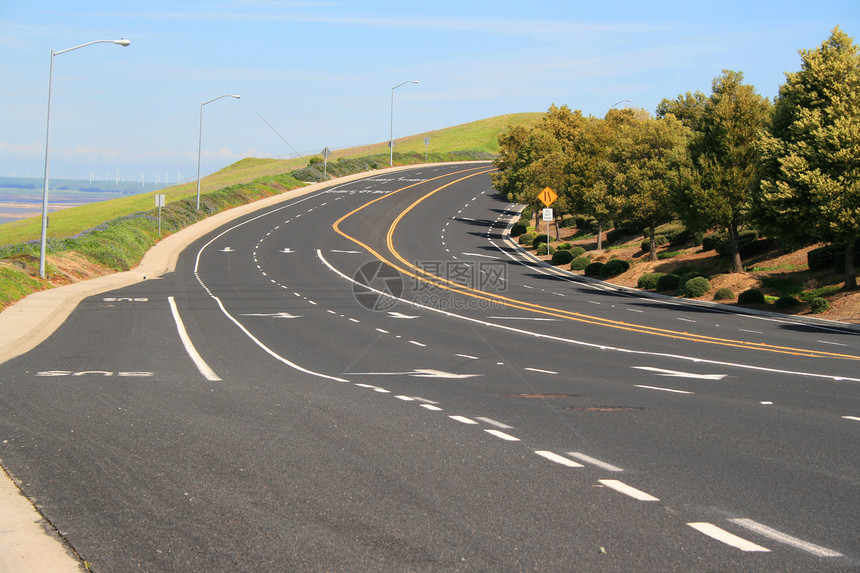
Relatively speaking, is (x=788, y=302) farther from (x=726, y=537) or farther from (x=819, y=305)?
(x=726, y=537)

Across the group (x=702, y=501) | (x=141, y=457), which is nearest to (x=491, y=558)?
(x=702, y=501)

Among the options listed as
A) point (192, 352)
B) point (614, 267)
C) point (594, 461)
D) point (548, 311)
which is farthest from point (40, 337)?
point (614, 267)

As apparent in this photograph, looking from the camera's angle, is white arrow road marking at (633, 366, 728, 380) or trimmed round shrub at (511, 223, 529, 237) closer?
white arrow road marking at (633, 366, 728, 380)

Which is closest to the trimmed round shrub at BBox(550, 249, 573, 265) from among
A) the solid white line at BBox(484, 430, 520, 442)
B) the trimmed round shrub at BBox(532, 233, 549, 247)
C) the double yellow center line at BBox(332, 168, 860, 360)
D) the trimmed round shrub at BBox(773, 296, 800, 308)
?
the trimmed round shrub at BBox(532, 233, 549, 247)

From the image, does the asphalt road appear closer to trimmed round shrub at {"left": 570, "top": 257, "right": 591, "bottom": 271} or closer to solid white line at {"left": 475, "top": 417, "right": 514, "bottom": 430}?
solid white line at {"left": 475, "top": 417, "right": 514, "bottom": 430}

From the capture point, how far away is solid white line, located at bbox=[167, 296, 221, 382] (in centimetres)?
1362

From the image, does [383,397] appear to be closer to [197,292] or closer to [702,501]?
[702,501]

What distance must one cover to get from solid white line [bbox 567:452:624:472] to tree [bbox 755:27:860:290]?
76.4 feet

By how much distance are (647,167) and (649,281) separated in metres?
10.7

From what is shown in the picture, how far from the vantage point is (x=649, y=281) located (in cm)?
3772

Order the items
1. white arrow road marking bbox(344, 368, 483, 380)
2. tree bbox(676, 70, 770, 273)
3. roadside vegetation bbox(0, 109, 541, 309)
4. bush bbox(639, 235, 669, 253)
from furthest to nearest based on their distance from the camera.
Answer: bush bbox(639, 235, 669, 253)
tree bbox(676, 70, 770, 273)
roadside vegetation bbox(0, 109, 541, 309)
white arrow road marking bbox(344, 368, 483, 380)

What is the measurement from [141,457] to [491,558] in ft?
14.1

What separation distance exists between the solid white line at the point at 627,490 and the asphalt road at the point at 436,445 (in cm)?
3

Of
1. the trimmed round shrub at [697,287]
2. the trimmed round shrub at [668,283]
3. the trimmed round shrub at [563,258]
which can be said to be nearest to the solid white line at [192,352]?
the trimmed round shrub at [697,287]
